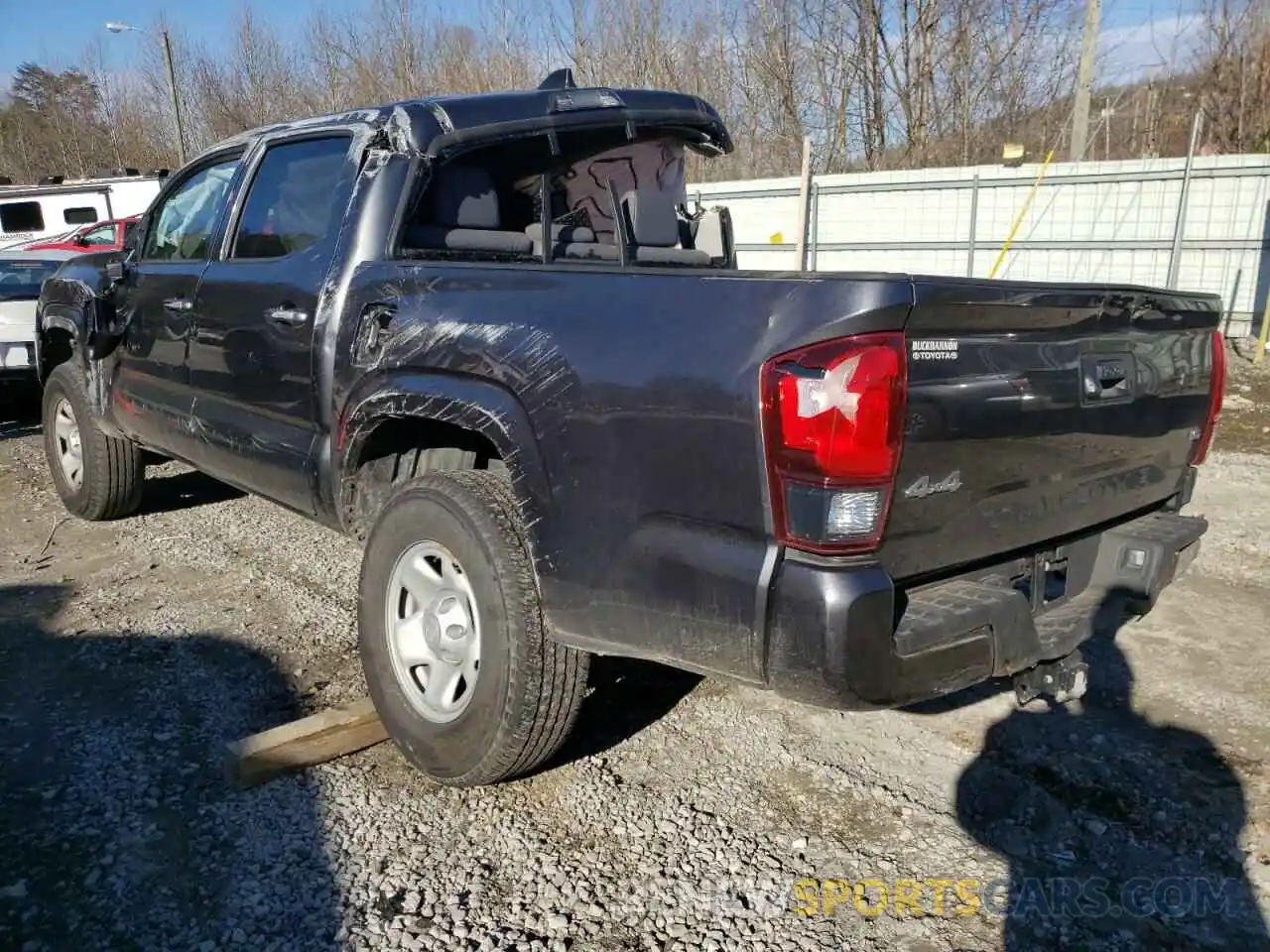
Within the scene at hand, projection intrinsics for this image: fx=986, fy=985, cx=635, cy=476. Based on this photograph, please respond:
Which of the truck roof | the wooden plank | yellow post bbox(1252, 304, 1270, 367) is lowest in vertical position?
yellow post bbox(1252, 304, 1270, 367)

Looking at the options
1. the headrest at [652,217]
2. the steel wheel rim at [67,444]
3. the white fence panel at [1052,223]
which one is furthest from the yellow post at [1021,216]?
the steel wheel rim at [67,444]

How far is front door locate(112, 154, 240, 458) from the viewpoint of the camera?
420 cm

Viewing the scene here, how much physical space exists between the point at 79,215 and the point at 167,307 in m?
18.7

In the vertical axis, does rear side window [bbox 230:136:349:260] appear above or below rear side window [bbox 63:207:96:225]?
above

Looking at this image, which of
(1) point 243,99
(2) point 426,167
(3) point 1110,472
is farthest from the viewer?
(1) point 243,99

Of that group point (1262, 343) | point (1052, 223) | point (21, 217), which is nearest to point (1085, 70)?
point (1052, 223)

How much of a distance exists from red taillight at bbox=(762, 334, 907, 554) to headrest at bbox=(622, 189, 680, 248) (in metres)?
2.25

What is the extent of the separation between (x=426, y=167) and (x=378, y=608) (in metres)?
1.49

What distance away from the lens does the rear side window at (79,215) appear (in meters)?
19.7

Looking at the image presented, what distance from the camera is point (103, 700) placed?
3.53 m

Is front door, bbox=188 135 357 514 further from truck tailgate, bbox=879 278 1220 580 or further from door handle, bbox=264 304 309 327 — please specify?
truck tailgate, bbox=879 278 1220 580

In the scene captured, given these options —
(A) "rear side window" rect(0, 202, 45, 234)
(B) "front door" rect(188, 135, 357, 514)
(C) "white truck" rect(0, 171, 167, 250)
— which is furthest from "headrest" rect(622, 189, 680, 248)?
(A) "rear side window" rect(0, 202, 45, 234)

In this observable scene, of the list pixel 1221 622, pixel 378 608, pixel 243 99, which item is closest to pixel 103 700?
pixel 378 608

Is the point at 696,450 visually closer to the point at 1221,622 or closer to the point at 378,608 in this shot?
the point at 378,608
